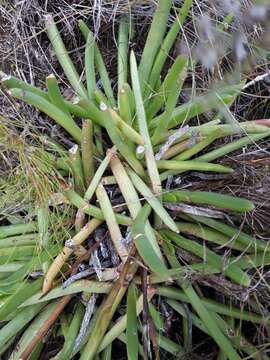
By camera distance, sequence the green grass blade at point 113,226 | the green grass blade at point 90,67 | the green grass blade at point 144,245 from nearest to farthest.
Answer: the green grass blade at point 144,245 → the green grass blade at point 113,226 → the green grass blade at point 90,67

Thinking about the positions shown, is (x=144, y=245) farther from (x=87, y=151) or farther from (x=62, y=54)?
(x=62, y=54)

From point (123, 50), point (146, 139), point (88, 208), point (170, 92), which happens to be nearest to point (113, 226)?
point (88, 208)

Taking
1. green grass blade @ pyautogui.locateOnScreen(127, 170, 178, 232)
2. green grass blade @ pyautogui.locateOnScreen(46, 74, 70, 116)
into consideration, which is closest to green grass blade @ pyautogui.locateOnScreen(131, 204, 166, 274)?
green grass blade @ pyautogui.locateOnScreen(127, 170, 178, 232)

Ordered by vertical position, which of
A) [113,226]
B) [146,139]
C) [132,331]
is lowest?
[132,331]

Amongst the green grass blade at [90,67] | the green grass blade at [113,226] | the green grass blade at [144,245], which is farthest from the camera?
the green grass blade at [90,67]

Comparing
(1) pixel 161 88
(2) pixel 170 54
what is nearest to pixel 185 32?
(2) pixel 170 54

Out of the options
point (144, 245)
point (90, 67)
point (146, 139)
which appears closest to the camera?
point (144, 245)

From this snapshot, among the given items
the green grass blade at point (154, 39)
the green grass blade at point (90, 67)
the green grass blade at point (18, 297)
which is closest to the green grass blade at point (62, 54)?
the green grass blade at point (90, 67)

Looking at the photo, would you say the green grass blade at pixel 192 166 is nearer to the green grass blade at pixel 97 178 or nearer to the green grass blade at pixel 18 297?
the green grass blade at pixel 97 178

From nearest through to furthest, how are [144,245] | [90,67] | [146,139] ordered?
1. [144,245]
2. [146,139]
3. [90,67]

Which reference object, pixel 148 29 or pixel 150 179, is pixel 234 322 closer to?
pixel 150 179

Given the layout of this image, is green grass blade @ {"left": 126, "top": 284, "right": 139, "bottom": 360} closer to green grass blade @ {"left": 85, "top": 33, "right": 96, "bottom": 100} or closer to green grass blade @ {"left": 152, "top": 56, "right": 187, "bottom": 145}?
green grass blade @ {"left": 152, "top": 56, "right": 187, "bottom": 145}
